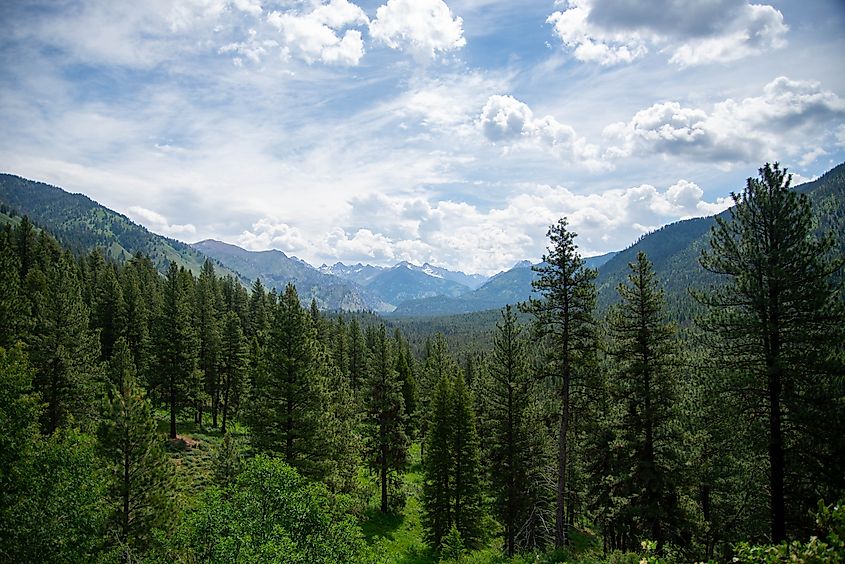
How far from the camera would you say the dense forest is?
1389 cm

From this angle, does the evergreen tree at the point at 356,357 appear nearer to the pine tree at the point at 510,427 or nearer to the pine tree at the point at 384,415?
the pine tree at the point at 384,415

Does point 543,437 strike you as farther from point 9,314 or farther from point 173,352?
point 173,352

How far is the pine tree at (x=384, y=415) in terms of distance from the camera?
116 ft

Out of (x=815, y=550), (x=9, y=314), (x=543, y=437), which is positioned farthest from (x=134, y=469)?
(x=815, y=550)

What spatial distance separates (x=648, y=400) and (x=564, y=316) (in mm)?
4914

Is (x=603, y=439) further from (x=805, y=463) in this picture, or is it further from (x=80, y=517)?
(x=80, y=517)

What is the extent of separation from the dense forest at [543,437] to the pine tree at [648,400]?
8cm

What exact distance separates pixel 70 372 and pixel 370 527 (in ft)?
71.3

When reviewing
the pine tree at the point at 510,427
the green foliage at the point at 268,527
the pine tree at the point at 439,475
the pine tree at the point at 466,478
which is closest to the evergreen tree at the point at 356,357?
the pine tree at the point at 439,475

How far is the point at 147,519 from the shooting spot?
17.8 meters

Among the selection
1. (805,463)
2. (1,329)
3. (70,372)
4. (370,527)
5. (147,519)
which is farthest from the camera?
(370,527)

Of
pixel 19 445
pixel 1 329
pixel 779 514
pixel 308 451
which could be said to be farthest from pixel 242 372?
pixel 779 514

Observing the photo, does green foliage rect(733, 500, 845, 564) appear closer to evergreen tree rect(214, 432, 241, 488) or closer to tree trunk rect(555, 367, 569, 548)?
tree trunk rect(555, 367, 569, 548)

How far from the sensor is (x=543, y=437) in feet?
87.2
